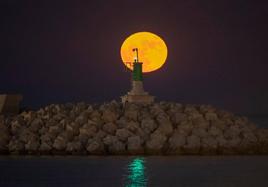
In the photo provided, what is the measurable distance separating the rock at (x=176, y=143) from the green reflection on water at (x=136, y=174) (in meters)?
1.95

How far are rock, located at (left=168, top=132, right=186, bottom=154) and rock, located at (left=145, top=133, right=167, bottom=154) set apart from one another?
0.34 meters

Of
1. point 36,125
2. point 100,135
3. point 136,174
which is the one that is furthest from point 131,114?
point 136,174

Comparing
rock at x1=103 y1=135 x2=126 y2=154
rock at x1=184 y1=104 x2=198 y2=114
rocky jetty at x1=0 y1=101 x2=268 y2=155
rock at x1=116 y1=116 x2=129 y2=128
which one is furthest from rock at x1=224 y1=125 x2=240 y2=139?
rock at x1=103 y1=135 x2=126 y2=154

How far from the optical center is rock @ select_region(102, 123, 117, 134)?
29188 mm

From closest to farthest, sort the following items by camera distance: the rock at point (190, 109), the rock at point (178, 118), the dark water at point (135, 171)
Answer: the dark water at point (135, 171) < the rock at point (178, 118) < the rock at point (190, 109)

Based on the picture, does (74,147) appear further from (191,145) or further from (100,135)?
(191,145)

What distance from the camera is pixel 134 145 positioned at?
28.3 m

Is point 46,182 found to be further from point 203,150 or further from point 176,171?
point 203,150

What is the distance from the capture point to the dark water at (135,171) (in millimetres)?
21625

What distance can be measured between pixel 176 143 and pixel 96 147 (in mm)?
3360

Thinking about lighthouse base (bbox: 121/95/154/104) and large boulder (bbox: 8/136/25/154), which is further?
lighthouse base (bbox: 121/95/154/104)

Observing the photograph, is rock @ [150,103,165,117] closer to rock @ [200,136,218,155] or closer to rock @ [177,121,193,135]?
rock @ [177,121,193,135]

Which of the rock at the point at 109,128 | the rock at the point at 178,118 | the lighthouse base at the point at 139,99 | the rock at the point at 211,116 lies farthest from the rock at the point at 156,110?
the rock at the point at 109,128

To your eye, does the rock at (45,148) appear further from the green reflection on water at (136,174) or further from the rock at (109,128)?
the green reflection on water at (136,174)
